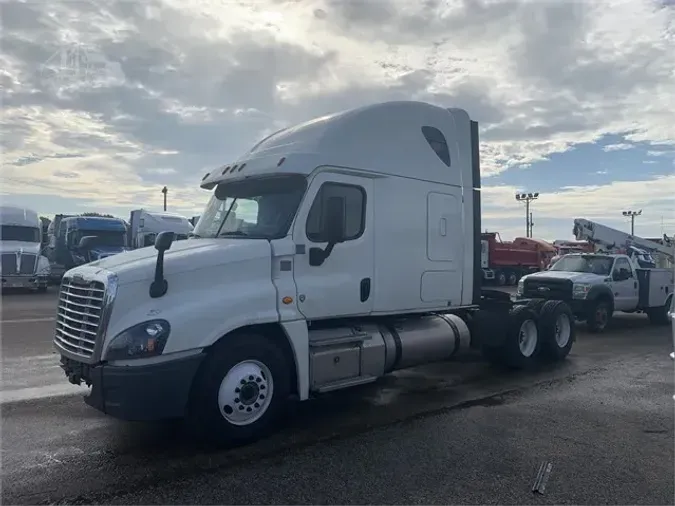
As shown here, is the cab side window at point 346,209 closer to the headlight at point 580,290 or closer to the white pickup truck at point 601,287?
the white pickup truck at point 601,287

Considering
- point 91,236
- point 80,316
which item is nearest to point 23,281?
point 91,236

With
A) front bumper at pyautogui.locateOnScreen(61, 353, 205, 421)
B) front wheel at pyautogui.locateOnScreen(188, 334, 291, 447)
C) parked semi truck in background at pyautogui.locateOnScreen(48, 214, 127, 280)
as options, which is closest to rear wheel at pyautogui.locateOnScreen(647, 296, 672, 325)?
front wheel at pyautogui.locateOnScreen(188, 334, 291, 447)

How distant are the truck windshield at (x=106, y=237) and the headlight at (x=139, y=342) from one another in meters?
21.3

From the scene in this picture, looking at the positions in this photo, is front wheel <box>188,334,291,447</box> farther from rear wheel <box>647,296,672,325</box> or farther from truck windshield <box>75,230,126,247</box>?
truck windshield <box>75,230,126,247</box>

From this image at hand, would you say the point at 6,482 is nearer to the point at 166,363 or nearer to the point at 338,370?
the point at 166,363

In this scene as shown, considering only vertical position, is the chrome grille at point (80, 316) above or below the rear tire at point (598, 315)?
above

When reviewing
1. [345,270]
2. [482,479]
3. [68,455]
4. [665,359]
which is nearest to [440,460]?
[482,479]

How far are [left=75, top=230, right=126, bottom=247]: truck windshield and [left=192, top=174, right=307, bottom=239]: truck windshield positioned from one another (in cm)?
1972

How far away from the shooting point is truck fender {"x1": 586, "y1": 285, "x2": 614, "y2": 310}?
14.1m

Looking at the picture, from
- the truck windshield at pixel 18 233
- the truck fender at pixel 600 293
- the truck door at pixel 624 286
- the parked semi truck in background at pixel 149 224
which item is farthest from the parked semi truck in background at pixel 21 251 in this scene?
the truck door at pixel 624 286

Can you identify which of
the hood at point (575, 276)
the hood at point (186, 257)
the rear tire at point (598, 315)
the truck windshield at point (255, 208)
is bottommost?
the rear tire at point (598, 315)

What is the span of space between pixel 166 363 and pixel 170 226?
2294cm

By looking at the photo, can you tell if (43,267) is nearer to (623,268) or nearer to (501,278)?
(623,268)

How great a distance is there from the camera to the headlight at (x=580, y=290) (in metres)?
14.1
